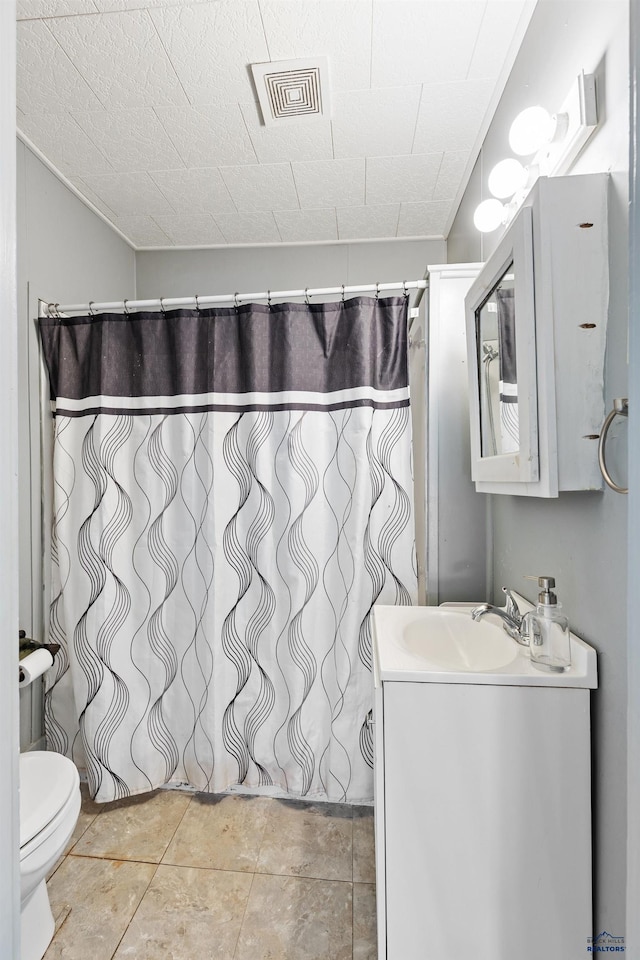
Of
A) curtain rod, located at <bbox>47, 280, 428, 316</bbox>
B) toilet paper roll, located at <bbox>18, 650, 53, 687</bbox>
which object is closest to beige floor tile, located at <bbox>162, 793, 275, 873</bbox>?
toilet paper roll, located at <bbox>18, 650, 53, 687</bbox>

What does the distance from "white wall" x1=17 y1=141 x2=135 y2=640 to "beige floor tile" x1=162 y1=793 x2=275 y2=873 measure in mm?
891

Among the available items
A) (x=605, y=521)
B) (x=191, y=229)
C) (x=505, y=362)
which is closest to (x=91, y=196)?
(x=191, y=229)

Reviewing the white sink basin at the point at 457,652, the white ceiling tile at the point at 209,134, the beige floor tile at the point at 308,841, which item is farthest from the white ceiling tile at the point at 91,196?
the beige floor tile at the point at 308,841

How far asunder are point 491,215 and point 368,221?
1032 millimetres

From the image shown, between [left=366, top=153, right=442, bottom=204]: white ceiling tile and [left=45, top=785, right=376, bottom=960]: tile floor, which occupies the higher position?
[left=366, top=153, right=442, bottom=204]: white ceiling tile

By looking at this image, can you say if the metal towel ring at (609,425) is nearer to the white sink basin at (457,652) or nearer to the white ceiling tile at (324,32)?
the white sink basin at (457,652)

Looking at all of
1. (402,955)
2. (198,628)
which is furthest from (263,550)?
(402,955)

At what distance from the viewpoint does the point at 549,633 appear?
0.97 metres

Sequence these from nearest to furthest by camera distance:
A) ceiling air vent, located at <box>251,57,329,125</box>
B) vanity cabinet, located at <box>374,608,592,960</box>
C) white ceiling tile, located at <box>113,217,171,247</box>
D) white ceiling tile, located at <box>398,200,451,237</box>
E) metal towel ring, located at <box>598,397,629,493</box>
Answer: metal towel ring, located at <box>598,397,629,493</box>, vanity cabinet, located at <box>374,608,592,960</box>, ceiling air vent, located at <box>251,57,329,125</box>, white ceiling tile, located at <box>398,200,451,237</box>, white ceiling tile, located at <box>113,217,171,247</box>

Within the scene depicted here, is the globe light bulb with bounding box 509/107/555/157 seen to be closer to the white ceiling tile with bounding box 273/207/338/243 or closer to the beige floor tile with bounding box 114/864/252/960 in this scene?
the white ceiling tile with bounding box 273/207/338/243

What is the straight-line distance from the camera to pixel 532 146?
1056mm

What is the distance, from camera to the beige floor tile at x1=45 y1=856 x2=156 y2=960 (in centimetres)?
129

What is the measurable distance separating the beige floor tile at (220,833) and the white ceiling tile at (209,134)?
7.75 feet

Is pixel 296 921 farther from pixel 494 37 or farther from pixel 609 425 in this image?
pixel 494 37
